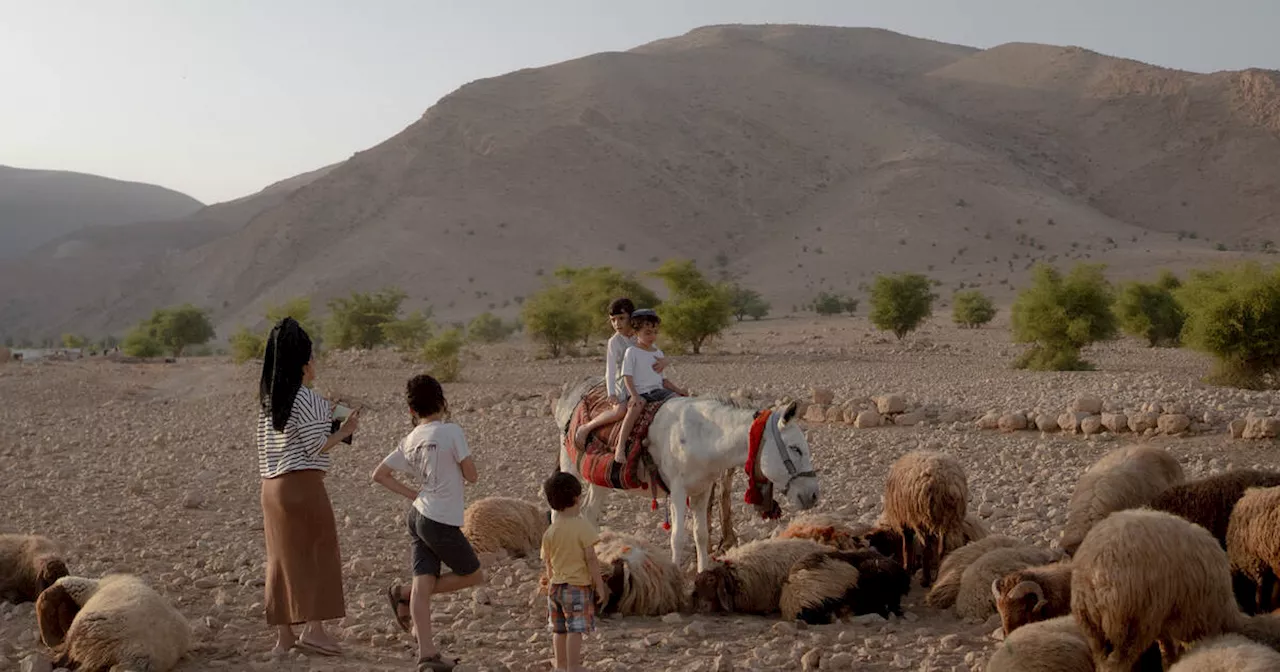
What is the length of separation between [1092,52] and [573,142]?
60.7m

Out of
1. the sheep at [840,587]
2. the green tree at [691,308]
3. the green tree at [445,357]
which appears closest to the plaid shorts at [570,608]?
the sheep at [840,587]

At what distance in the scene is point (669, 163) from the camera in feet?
286

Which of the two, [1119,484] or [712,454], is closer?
[712,454]

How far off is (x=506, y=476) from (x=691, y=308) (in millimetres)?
19675

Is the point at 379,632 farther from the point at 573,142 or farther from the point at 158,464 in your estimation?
the point at 573,142

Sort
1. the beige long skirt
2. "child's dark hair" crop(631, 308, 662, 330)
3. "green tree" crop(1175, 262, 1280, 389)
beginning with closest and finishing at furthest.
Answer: the beige long skirt → "child's dark hair" crop(631, 308, 662, 330) → "green tree" crop(1175, 262, 1280, 389)

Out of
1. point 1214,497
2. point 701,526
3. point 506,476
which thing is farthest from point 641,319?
point 506,476

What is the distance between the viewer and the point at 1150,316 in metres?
33.8

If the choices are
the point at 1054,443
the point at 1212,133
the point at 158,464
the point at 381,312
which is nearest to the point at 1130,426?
the point at 1054,443

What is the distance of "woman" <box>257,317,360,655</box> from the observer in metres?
6.15

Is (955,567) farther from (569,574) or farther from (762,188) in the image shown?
(762,188)

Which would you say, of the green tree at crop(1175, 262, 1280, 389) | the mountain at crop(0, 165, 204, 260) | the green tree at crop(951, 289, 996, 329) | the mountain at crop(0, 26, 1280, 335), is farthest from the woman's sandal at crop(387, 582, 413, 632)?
the mountain at crop(0, 165, 204, 260)

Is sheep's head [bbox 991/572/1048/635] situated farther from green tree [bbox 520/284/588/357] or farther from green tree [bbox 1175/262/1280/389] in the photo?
green tree [bbox 520/284/588/357]

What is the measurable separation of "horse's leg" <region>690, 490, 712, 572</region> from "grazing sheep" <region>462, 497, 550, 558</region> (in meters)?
1.69
